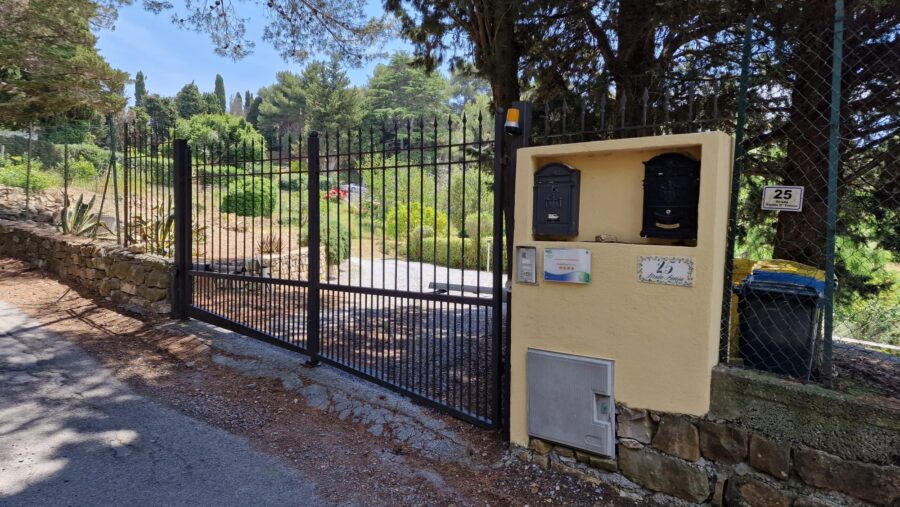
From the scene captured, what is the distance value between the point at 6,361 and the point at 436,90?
42397 millimetres

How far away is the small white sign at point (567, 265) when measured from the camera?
9.39 ft

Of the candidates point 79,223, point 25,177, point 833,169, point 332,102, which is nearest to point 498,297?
point 833,169

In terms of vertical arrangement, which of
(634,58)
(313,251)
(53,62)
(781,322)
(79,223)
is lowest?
(781,322)

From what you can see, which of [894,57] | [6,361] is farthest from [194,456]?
[894,57]

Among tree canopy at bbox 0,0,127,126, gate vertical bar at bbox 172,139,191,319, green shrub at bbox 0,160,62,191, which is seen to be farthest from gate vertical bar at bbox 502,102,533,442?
green shrub at bbox 0,160,62,191

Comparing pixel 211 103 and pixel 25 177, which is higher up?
pixel 211 103

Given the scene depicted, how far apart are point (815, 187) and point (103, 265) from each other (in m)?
9.00

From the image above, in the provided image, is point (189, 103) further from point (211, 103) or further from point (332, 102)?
point (332, 102)

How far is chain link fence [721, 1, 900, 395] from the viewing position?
8.80 ft

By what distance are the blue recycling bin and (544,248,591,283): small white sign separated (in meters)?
0.95

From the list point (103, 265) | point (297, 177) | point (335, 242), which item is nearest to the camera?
point (103, 265)

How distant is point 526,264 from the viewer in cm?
312

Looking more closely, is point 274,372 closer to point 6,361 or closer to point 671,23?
point 6,361

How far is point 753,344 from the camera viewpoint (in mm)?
2809
